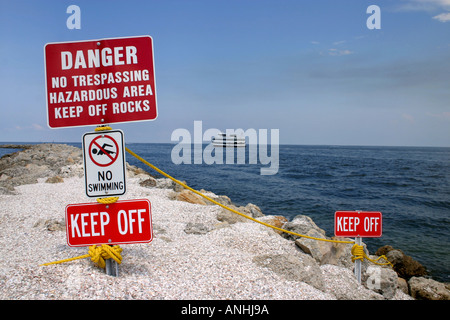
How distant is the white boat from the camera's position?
102 meters

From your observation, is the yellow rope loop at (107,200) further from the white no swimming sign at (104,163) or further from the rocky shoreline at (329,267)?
the rocky shoreline at (329,267)

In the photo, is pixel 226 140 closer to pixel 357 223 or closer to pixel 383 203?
pixel 383 203

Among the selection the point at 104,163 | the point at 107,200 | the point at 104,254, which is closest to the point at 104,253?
the point at 104,254

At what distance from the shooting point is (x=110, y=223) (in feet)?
12.8

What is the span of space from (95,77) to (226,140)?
99.7 meters

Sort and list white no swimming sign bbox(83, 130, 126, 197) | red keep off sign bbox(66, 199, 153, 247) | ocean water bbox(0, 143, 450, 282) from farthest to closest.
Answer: ocean water bbox(0, 143, 450, 282) → red keep off sign bbox(66, 199, 153, 247) → white no swimming sign bbox(83, 130, 126, 197)

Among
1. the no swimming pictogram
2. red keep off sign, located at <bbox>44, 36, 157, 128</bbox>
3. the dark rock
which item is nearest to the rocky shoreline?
the dark rock

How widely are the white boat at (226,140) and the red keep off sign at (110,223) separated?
97035mm

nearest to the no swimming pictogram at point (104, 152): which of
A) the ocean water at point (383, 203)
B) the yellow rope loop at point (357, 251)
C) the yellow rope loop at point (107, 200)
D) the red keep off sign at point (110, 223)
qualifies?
the yellow rope loop at point (107, 200)

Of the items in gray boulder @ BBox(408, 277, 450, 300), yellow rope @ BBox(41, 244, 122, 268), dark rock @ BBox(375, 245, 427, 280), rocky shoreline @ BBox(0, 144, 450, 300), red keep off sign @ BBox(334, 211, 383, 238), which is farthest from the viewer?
dark rock @ BBox(375, 245, 427, 280)

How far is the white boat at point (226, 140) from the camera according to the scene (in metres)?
102

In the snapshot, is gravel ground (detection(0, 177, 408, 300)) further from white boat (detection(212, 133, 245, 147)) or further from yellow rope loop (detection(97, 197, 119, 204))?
white boat (detection(212, 133, 245, 147))

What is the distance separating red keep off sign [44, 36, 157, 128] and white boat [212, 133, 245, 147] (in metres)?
97.0
